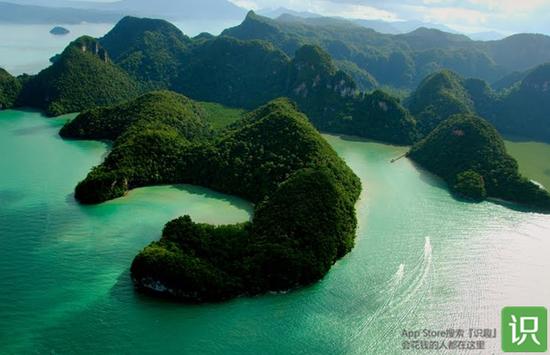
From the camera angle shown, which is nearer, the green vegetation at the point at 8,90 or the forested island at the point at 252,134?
the forested island at the point at 252,134

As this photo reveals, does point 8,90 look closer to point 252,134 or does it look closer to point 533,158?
point 252,134

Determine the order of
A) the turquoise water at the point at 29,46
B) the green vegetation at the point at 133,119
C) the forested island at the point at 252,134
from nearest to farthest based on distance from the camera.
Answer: the forested island at the point at 252,134, the green vegetation at the point at 133,119, the turquoise water at the point at 29,46

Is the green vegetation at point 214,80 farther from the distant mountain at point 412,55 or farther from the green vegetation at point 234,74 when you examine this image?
the distant mountain at point 412,55

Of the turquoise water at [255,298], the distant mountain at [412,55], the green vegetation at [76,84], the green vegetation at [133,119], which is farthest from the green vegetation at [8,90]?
the distant mountain at [412,55]

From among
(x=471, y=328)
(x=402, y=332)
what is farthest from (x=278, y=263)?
(x=471, y=328)

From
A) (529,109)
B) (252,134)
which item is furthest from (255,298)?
(529,109)

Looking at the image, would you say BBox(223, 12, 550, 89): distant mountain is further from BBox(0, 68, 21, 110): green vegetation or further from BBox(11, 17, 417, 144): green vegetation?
BBox(0, 68, 21, 110): green vegetation

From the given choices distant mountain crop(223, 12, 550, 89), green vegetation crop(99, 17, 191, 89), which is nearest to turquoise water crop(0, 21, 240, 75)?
green vegetation crop(99, 17, 191, 89)

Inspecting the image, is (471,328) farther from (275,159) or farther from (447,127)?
(447,127)
